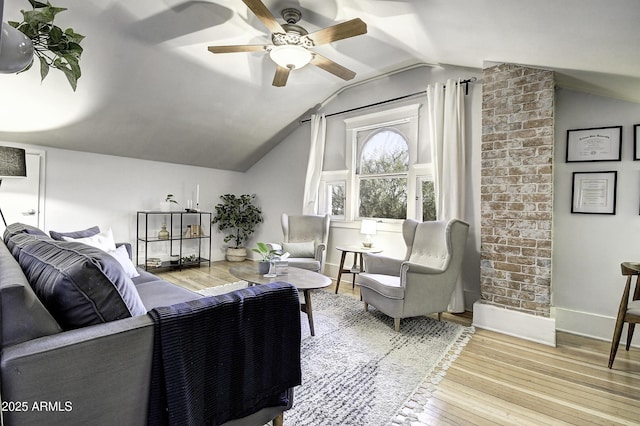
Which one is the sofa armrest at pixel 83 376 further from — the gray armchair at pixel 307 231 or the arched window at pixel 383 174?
the arched window at pixel 383 174

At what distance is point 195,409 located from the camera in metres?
1.07

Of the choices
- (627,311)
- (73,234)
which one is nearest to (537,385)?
(627,311)

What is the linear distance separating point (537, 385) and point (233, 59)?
3.97 meters

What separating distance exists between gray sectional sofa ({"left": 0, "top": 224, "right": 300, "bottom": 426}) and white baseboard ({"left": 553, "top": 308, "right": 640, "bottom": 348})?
277cm

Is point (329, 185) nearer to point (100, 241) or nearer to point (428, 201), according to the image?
point (428, 201)

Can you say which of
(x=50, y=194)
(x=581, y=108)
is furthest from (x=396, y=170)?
(x=50, y=194)

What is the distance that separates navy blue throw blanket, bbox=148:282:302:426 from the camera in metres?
1.02

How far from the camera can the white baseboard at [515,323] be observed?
8.41ft

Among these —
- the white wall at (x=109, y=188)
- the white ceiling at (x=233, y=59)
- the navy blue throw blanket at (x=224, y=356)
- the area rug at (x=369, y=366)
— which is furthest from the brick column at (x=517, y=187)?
the white wall at (x=109, y=188)

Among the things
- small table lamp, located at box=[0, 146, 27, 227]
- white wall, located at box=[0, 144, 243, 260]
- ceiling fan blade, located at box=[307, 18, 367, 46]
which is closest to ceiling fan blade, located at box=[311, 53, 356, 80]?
ceiling fan blade, located at box=[307, 18, 367, 46]

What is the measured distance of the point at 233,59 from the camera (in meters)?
3.44

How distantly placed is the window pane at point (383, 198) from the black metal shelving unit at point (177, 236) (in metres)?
2.85

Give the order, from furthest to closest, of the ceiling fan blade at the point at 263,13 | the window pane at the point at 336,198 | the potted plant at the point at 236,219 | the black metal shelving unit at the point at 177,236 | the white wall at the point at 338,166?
the potted plant at the point at 236,219 < the black metal shelving unit at the point at 177,236 < the window pane at the point at 336,198 < the white wall at the point at 338,166 < the ceiling fan blade at the point at 263,13

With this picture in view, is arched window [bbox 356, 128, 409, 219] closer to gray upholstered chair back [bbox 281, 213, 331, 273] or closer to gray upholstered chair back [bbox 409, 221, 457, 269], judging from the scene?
gray upholstered chair back [bbox 281, 213, 331, 273]
